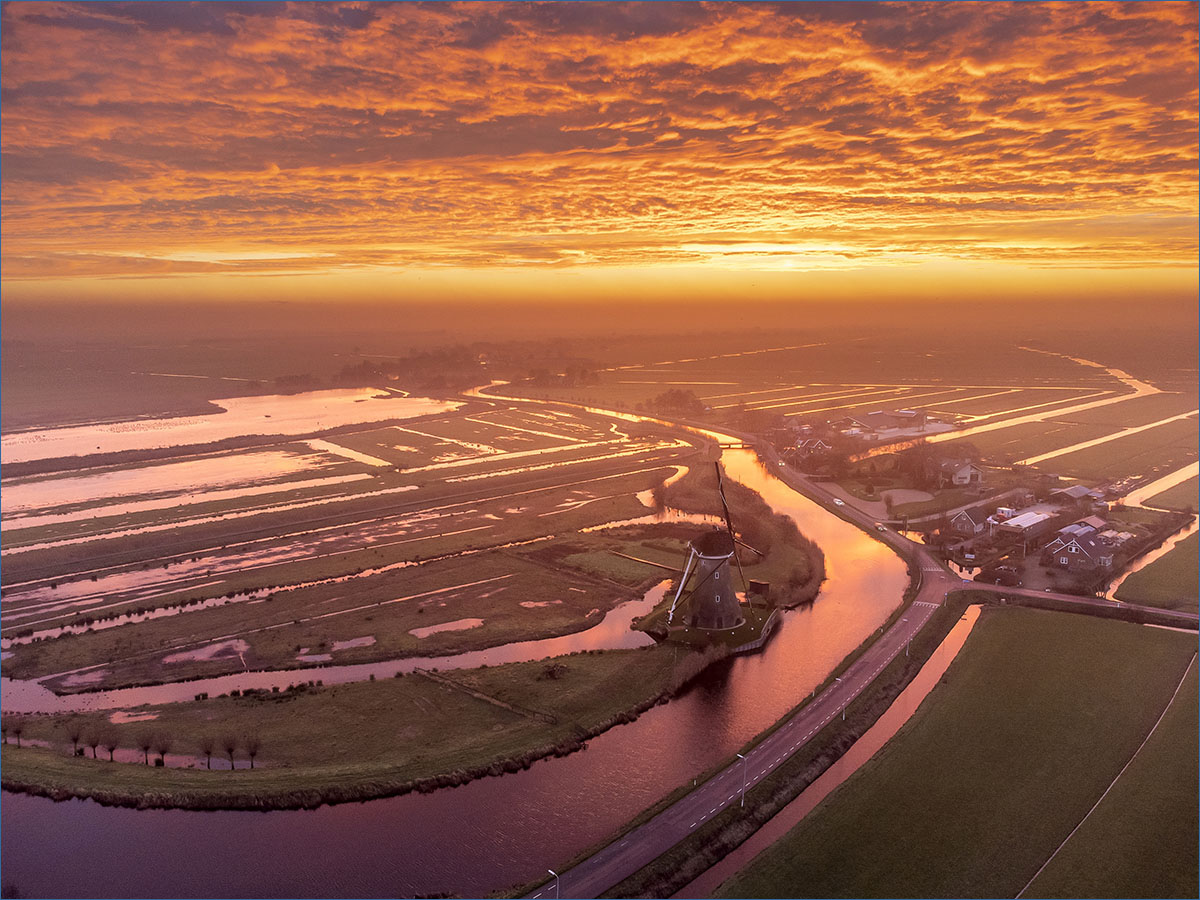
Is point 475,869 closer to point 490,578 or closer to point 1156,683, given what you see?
point 490,578

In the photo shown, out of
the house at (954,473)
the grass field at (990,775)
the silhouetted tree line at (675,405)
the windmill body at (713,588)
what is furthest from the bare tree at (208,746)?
the silhouetted tree line at (675,405)

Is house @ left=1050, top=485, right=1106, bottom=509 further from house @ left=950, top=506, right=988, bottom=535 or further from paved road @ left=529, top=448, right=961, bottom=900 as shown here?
paved road @ left=529, top=448, right=961, bottom=900

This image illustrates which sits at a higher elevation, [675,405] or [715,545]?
[715,545]

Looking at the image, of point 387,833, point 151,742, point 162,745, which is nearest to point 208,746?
point 162,745

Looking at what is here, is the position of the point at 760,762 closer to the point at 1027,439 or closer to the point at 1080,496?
the point at 1080,496

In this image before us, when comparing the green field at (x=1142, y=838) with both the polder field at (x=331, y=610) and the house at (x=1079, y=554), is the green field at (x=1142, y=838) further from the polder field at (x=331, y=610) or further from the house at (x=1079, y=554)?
the house at (x=1079, y=554)

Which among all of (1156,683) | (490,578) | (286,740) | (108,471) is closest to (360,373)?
(108,471)
